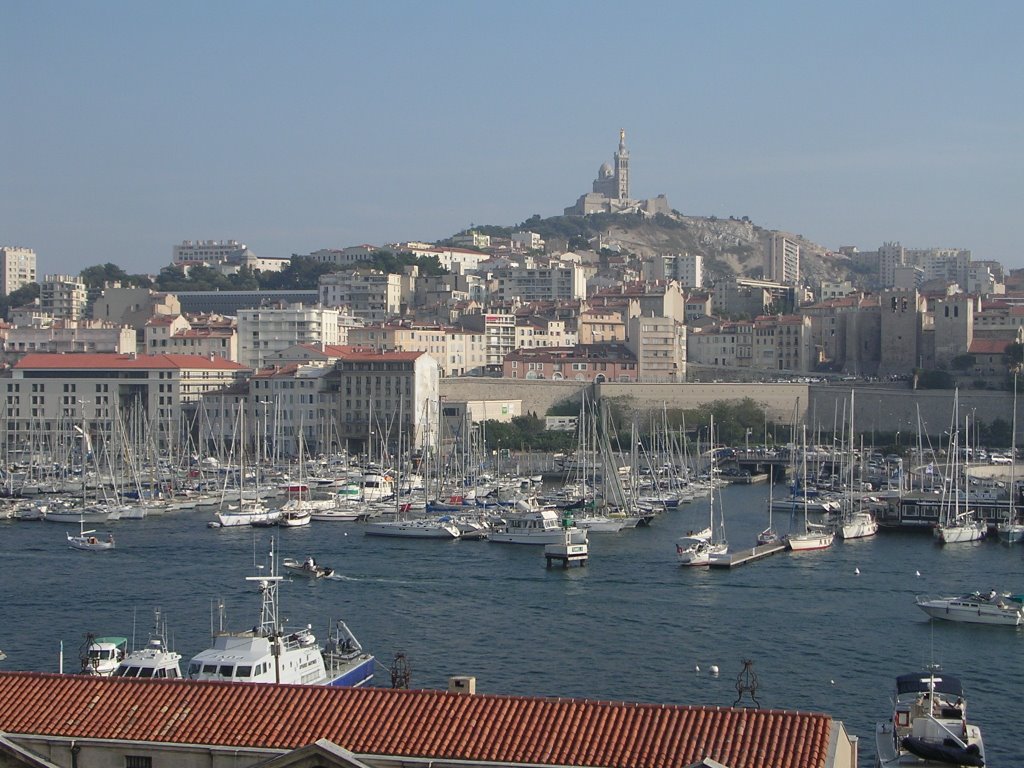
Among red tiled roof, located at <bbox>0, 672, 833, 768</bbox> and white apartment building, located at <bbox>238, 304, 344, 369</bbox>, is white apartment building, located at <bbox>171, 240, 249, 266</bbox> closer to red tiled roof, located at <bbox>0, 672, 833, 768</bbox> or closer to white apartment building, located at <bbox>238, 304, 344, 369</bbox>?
white apartment building, located at <bbox>238, 304, 344, 369</bbox>

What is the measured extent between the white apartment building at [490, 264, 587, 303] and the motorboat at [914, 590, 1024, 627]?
50.4 metres

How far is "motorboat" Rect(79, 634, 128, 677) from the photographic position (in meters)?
13.4

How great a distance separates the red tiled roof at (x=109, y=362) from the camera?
44438 millimetres

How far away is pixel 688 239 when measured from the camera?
103312 mm

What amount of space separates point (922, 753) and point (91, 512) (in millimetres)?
22848

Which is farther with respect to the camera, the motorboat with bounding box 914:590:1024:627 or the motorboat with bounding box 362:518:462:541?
the motorboat with bounding box 362:518:462:541

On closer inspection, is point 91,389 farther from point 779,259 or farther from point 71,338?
point 779,259

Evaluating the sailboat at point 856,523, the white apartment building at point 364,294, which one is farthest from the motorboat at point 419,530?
the white apartment building at point 364,294

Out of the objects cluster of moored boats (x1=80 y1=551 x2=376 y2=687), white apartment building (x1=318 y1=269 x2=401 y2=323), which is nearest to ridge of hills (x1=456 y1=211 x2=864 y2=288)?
white apartment building (x1=318 y1=269 x2=401 y2=323)

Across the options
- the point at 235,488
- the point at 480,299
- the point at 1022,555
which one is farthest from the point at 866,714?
the point at 480,299

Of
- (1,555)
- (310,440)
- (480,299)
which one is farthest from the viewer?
(480,299)

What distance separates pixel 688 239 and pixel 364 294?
43679mm

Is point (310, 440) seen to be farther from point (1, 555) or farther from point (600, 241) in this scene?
point (600, 241)

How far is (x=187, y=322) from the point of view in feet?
176
